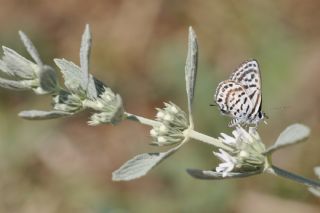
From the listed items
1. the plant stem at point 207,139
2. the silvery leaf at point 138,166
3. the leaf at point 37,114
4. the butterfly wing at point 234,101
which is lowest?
the silvery leaf at point 138,166

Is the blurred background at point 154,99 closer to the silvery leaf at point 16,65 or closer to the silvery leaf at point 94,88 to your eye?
the silvery leaf at point 94,88

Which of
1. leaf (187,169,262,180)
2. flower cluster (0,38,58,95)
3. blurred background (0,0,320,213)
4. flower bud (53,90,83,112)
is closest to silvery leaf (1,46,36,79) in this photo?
flower cluster (0,38,58,95)

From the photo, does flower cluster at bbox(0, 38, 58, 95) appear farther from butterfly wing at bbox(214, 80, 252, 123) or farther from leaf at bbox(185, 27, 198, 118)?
butterfly wing at bbox(214, 80, 252, 123)

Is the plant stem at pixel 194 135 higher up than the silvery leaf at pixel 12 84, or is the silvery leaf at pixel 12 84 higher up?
the silvery leaf at pixel 12 84

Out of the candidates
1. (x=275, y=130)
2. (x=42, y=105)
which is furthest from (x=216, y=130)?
(x=42, y=105)

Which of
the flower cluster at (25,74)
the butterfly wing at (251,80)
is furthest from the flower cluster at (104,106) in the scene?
the butterfly wing at (251,80)

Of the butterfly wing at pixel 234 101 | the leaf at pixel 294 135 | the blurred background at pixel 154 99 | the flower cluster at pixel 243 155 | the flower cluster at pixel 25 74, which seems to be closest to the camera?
the leaf at pixel 294 135

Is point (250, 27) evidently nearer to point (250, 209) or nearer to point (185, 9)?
point (185, 9)

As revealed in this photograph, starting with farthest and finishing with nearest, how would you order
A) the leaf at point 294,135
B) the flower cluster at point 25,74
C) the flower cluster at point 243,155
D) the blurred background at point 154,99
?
1. the blurred background at point 154,99
2. the flower cluster at point 243,155
3. the flower cluster at point 25,74
4. the leaf at point 294,135
